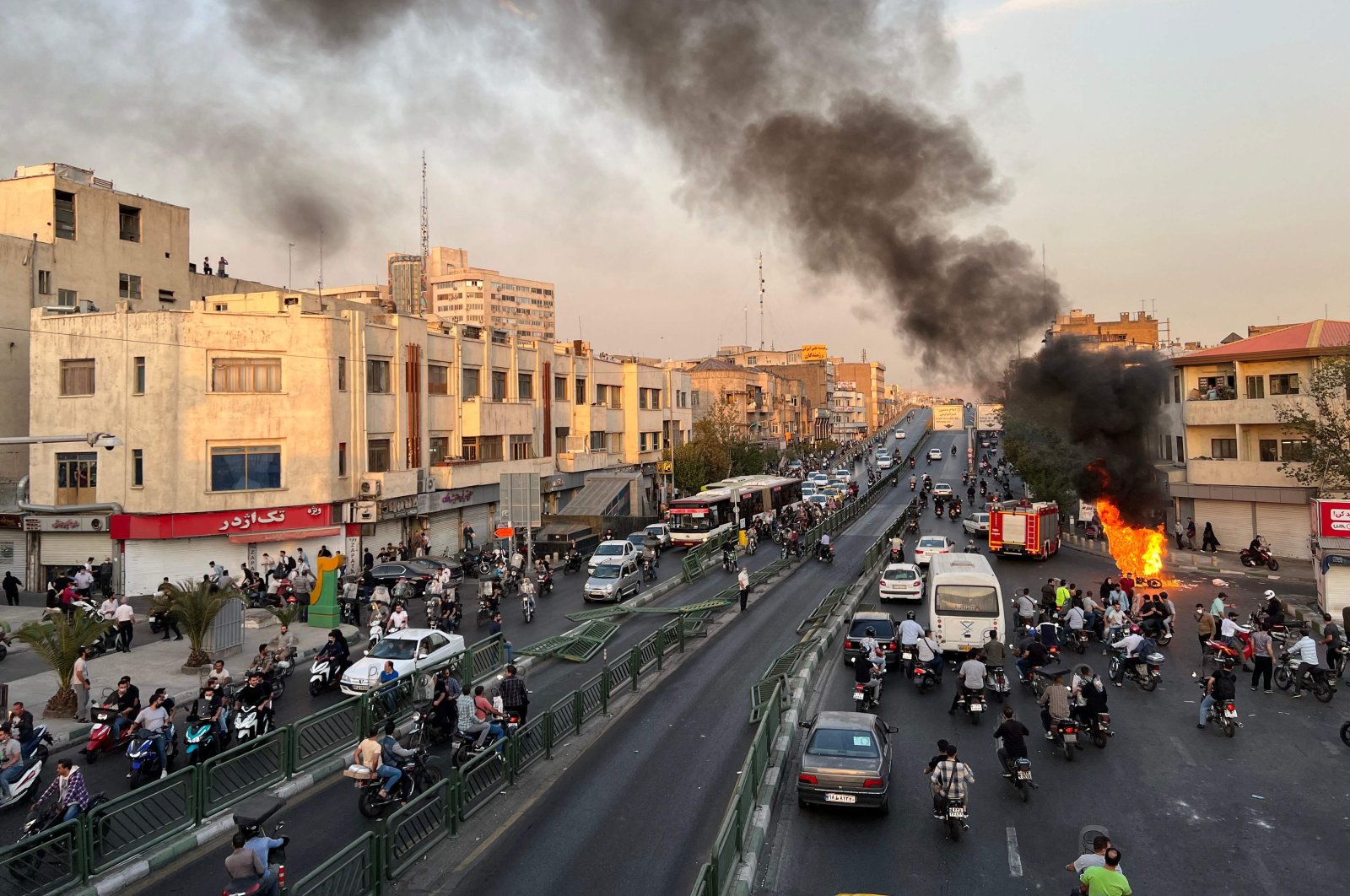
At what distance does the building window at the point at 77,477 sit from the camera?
34250mm

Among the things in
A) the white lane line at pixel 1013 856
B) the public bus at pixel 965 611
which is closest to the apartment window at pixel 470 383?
the public bus at pixel 965 611

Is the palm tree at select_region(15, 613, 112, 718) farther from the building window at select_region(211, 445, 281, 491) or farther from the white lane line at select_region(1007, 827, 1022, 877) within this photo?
the white lane line at select_region(1007, 827, 1022, 877)

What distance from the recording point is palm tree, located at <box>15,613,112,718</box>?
17.8 m

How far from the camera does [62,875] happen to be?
10.3 meters

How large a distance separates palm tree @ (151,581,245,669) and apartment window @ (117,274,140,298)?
90.2ft

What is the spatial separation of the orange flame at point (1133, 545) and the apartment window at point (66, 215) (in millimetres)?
49130

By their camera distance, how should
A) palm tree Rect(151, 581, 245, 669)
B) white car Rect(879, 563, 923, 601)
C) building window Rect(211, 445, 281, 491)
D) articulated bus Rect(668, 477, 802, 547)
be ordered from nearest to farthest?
palm tree Rect(151, 581, 245, 669) < white car Rect(879, 563, 923, 601) < building window Rect(211, 445, 281, 491) < articulated bus Rect(668, 477, 802, 547)

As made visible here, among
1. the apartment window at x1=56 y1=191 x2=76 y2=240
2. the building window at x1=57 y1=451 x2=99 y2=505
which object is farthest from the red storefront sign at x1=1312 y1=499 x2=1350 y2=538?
the apartment window at x1=56 y1=191 x2=76 y2=240

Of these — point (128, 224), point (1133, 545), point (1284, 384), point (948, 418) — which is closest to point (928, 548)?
point (1133, 545)

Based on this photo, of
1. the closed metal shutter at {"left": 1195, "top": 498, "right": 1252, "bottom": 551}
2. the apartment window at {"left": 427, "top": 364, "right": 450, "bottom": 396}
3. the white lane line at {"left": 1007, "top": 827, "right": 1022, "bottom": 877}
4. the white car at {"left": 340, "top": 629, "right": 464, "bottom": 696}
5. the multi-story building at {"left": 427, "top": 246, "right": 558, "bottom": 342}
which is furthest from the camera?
the multi-story building at {"left": 427, "top": 246, "right": 558, "bottom": 342}

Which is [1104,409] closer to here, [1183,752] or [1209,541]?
[1209,541]

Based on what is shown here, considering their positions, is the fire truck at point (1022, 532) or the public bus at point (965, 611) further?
the fire truck at point (1022, 532)

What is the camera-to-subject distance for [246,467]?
3516cm

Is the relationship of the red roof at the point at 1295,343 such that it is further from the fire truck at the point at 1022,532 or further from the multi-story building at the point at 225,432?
the multi-story building at the point at 225,432
